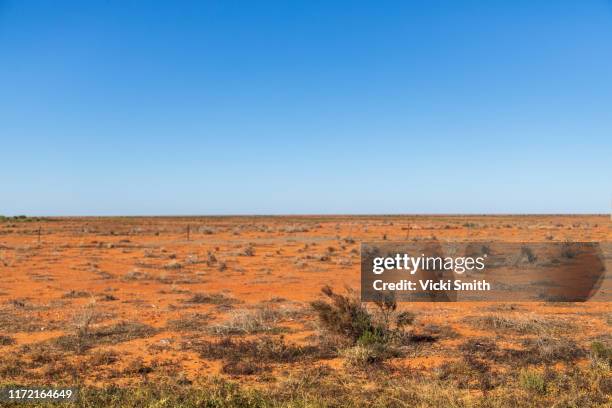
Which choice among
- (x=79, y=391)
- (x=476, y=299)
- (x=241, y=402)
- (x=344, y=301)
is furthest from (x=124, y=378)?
(x=476, y=299)

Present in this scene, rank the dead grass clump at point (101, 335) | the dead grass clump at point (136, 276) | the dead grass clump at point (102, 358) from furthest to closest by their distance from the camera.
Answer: the dead grass clump at point (136, 276), the dead grass clump at point (101, 335), the dead grass clump at point (102, 358)

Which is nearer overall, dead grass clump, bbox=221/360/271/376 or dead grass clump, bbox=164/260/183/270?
dead grass clump, bbox=221/360/271/376

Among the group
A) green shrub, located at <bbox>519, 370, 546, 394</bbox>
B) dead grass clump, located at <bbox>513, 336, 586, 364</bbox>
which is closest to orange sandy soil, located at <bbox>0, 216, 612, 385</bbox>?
dead grass clump, located at <bbox>513, 336, 586, 364</bbox>

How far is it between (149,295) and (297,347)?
818 cm

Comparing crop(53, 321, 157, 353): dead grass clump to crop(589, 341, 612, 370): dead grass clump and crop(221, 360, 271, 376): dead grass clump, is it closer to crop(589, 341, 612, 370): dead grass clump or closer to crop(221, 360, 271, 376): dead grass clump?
crop(221, 360, 271, 376): dead grass clump

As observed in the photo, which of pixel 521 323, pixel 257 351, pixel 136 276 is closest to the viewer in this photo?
pixel 257 351

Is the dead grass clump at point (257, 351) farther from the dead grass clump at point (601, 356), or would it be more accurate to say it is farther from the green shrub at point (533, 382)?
the dead grass clump at point (601, 356)

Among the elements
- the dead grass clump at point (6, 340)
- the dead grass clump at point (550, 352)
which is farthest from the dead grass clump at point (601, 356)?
the dead grass clump at point (6, 340)

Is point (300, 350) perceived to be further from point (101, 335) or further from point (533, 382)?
point (101, 335)

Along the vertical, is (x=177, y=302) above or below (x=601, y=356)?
below

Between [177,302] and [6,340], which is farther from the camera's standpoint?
[177,302]

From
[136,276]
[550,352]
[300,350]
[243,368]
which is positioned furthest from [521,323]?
[136,276]

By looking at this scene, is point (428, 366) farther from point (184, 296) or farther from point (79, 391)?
point (184, 296)

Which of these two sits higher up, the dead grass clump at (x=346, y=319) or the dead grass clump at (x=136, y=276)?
the dead grass clump at (x=346, y=319)
